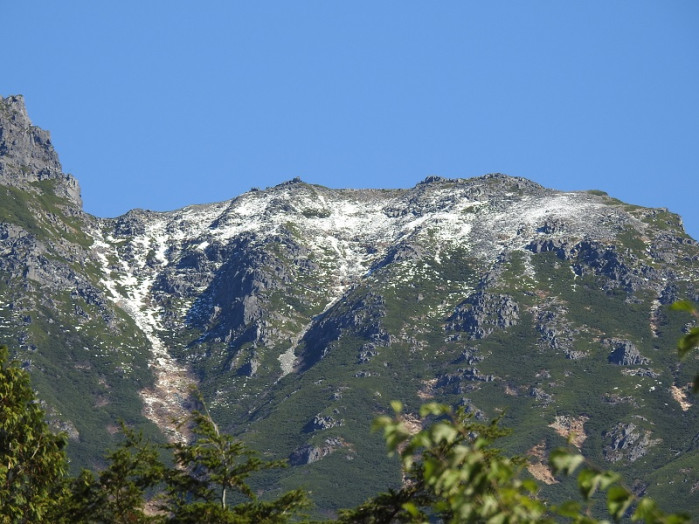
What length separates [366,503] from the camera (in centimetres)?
3922

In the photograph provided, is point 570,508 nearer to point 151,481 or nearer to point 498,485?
point 498,485

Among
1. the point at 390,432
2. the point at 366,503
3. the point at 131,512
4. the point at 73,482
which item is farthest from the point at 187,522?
the point at 390,432

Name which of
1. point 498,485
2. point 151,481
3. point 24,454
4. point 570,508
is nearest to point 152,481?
point 151,481

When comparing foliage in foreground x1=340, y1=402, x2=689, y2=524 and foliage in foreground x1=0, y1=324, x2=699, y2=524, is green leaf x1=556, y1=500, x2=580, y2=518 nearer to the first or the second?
foliage in foreground x1=340, y1=402, x2=689, y2=524

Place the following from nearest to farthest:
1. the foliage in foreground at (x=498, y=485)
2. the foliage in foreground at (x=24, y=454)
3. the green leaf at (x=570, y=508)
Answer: the foliage in foreground at (x=498, y=485), the green leaf at (x=570, y=508), the foliage in foreground at (x=24, y=454)

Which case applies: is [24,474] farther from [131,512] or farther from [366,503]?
[366,503]

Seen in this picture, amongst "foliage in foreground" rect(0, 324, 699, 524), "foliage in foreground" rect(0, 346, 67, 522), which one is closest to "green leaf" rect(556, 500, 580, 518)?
"foliage in foreground" rect(0, 324, 699, 524)

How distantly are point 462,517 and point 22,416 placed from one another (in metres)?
38.4

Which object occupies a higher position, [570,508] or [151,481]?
[151,481]

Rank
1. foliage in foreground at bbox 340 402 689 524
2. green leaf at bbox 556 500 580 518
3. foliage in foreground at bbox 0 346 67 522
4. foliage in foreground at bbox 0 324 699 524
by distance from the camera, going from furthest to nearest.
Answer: foliage in foreground at bbox 0 346 67 522 → foliage in foreground at bbox 0 324 699 524 → green leaf at bbox 556 500 580 518 → foliage in foreground at bbox 340 402 689 524

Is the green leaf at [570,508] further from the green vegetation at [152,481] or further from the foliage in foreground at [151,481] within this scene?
the foliage in foreground at [151,481]

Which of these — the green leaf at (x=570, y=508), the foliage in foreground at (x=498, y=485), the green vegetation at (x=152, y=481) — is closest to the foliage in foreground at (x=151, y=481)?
the green vegetation at (x=152, y=481)

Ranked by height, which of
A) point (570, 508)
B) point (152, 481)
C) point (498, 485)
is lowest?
point (570, 508)

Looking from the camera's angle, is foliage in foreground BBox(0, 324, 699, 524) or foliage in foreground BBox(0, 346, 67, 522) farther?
foliage in foreground BBox(0, 346, 67, 522)
